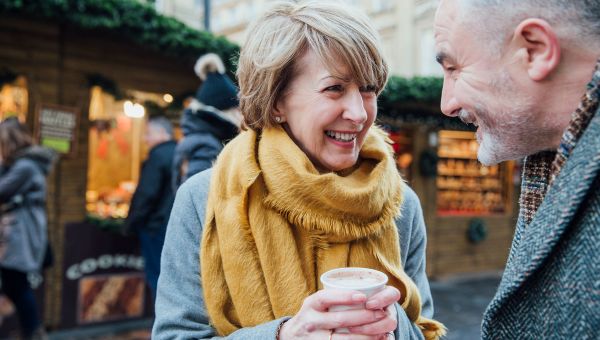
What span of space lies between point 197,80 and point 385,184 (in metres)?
5.20

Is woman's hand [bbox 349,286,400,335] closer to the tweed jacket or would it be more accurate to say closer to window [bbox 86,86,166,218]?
the tweed jacket

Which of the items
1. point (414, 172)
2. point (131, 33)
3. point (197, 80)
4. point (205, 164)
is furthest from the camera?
point (414, 172)

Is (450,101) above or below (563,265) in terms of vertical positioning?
above

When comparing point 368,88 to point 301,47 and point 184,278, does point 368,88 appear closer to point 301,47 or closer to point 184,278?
point 301,47

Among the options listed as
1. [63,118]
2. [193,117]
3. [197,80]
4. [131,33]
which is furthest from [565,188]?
[197,80]

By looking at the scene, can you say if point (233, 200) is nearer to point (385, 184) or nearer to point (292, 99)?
point (292, 99)

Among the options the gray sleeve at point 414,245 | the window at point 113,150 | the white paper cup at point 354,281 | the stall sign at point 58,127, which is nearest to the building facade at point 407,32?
the window at point 113,150

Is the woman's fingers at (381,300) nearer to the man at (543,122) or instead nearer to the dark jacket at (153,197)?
the man at (543,122)

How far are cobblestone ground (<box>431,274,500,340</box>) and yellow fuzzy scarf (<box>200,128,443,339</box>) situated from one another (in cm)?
443

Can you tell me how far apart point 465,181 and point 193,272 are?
9291mm

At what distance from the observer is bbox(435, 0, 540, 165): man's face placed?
1.00 m

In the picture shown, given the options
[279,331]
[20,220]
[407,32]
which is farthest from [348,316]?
[407,32]

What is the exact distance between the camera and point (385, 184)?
61.5 inches

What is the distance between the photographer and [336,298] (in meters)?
1.00
